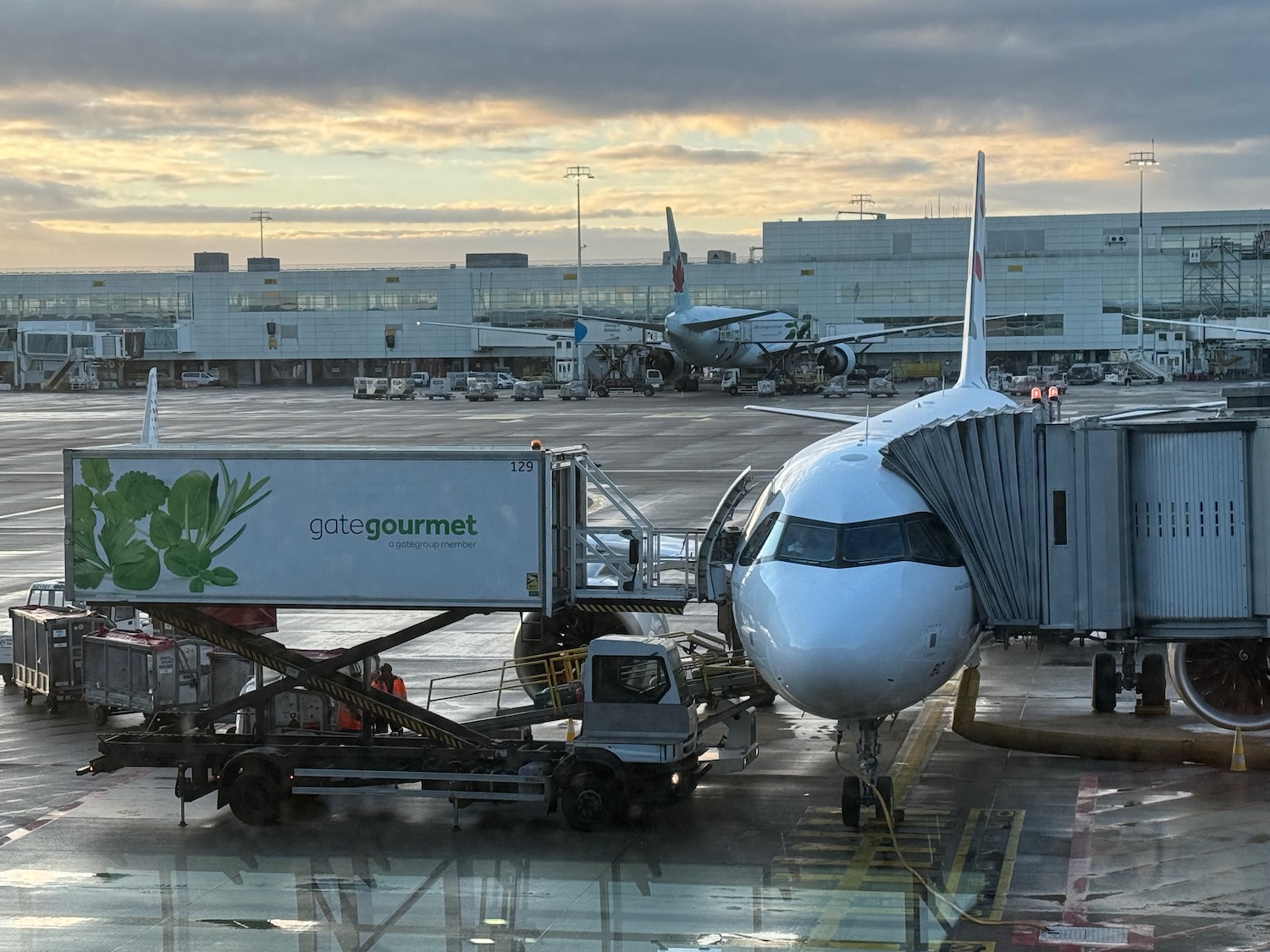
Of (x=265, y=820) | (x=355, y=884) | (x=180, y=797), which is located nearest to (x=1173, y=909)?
(x=355, y=884)

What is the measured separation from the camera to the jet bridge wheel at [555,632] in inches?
947

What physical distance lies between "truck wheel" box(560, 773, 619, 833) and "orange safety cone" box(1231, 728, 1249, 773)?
9024mm

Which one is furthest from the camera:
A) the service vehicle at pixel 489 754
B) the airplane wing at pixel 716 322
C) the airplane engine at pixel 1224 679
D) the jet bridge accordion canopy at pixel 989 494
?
the airplane wing at pixel 716 322

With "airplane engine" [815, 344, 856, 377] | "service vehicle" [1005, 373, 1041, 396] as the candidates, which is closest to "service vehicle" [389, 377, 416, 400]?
"airplane engine" [815, 344, 856, 377]

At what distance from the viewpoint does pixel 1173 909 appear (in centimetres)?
1580

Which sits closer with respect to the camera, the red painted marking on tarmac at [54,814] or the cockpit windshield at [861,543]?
the cockpit windshield at [861,543]

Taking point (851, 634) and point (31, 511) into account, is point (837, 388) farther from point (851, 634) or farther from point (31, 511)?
point (851, 634)

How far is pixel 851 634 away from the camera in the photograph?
17.3 m

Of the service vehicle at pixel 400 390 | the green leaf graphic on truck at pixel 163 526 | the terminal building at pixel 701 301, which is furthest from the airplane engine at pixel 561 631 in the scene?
the terminal building at pixel 701 301

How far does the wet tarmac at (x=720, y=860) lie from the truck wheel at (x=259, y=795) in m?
0.36

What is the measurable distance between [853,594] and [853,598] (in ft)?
0.29

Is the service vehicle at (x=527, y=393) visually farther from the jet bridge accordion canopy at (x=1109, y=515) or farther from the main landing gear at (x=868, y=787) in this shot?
the main landing gear at (x=868, y=787)

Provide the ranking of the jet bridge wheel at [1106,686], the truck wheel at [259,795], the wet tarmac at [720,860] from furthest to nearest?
the jet bridge wheel at [1106,686] → the truck wheel at [259,795] → the wet tarmac at [720,860]

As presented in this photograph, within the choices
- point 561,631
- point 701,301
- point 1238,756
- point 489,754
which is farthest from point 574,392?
point 489,754
